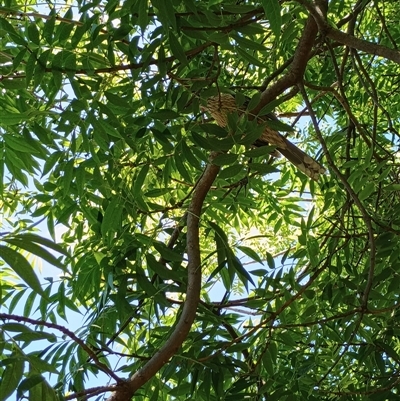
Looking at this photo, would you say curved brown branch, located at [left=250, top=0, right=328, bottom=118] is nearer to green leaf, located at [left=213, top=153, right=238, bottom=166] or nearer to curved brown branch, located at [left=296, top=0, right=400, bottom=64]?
curved brown branch, located at [left=296, top=0, right=400, bottom=64]

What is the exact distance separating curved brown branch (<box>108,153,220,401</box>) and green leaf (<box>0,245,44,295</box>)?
43 centimetres

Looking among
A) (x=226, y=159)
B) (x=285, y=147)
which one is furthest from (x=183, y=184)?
(x=226, y=159)

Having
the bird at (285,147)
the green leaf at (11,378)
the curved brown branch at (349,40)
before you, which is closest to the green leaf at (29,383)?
the green leaf at (11,378)

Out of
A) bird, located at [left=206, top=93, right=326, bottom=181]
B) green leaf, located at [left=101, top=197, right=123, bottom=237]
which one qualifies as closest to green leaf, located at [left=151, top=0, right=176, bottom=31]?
green leaf, located at [left=101, top=197, right=123, bottom=237]

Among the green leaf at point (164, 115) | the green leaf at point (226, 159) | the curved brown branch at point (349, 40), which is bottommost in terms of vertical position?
the green leaf at point (226, 159)

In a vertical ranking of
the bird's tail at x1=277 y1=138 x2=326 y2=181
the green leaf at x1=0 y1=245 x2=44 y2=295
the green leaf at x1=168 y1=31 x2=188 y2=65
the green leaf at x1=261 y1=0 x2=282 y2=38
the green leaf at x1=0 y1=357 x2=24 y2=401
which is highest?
the bird's tail at x1=277 y1=138 x2=326 y2=181

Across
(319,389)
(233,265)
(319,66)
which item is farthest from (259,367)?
(319,66)

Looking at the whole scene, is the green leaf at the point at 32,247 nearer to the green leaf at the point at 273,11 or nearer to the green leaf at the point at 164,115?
the green leaf at the point at 273,11

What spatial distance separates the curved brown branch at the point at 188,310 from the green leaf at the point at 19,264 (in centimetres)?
43

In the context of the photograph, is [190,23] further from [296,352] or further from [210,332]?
[296,352]

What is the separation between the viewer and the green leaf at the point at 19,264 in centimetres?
68

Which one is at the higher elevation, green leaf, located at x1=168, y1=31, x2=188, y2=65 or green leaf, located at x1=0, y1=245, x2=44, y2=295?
green leaf, located at x1=168, y1=31, x2=188, y2=65

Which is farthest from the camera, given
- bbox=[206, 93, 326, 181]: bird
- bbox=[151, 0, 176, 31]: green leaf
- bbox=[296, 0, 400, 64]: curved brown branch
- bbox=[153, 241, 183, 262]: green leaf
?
bbox=[206, 93, 326, 181]: bird

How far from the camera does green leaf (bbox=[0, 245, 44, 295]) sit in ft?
2.24
